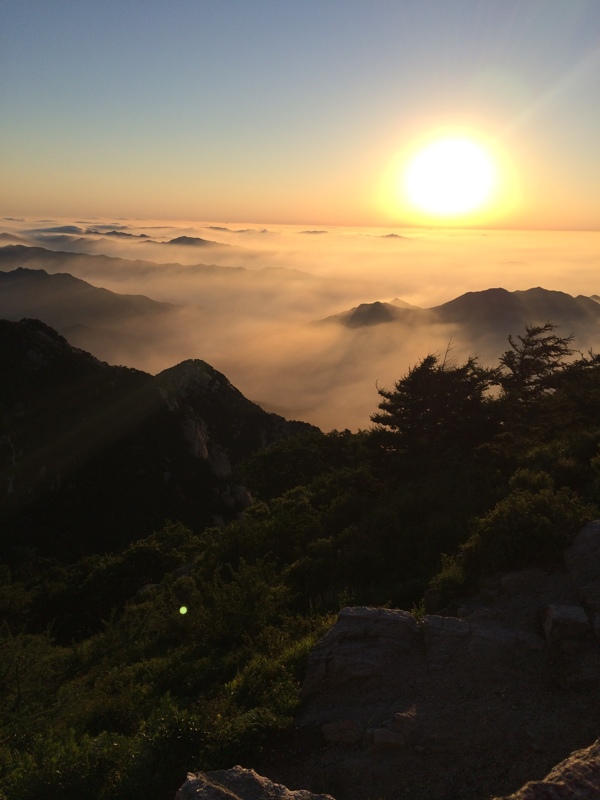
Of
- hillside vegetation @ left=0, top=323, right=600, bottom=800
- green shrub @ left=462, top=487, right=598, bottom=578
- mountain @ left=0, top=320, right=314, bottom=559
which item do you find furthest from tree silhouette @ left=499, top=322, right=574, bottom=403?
mountain @ left=0, top=320, right=314, bottom=559

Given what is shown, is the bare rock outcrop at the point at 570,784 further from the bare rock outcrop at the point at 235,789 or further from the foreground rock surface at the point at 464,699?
the bare rock outcrop at the point at 235,789

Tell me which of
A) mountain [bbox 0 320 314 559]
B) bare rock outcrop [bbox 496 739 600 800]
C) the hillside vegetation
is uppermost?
bare rock outcrop [bbox 496 739 600 800]

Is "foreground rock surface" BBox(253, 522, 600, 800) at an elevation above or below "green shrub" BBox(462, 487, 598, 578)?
below

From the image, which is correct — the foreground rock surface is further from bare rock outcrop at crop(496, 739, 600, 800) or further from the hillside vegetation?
the hillside vegetation

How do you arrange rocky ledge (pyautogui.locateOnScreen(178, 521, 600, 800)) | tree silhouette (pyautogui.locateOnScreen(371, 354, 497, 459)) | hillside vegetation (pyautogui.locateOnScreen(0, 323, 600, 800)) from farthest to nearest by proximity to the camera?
1. tree silhouette (pyautogui.locateOnScreen(371, 354, 497, 459))
2. hillside vegetation (pyautogui.locateOnScreen(0, 323, 600, 800))
3. rocky ledge (pyautogui.locateOnScreen(178, 521, 600, 800))

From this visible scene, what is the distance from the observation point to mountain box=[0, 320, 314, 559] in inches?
2270

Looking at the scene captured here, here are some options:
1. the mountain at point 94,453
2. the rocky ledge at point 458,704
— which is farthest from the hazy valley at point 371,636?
the mountain at point 94,453

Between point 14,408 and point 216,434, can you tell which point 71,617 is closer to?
point 14,408

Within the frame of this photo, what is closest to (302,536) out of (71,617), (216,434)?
(71,617)

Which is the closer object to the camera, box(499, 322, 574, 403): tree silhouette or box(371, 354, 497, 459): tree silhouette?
box(371, 354, 497, 459): tree silhouette

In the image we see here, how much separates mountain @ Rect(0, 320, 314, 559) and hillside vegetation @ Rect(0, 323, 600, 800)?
30.2m

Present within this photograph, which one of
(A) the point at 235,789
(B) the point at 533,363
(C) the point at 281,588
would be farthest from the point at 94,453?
(A) the point at 235,789

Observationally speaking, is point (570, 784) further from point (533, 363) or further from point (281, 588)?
point (533, 363)

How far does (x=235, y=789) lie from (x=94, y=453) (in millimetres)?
63131
